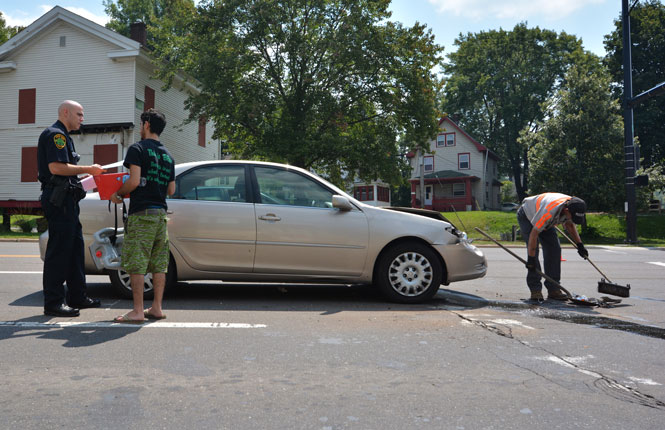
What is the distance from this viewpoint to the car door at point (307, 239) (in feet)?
19.7

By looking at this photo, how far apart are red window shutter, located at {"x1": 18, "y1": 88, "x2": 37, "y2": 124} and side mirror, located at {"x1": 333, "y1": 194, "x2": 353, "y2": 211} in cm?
2444

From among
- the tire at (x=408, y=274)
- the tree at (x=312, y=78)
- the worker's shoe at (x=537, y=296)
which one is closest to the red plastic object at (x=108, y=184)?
the tire at (x=408, y=274)

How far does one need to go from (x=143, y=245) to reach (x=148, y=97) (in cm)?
2341

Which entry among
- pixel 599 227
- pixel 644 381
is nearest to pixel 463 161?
pixel 599 227

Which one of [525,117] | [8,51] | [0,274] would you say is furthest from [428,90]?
[525,117]

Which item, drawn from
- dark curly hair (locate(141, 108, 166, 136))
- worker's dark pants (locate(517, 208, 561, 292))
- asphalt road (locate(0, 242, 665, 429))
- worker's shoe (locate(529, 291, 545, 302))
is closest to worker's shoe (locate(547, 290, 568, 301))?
worker's dark pants (locate(517, 208, 561, 292))

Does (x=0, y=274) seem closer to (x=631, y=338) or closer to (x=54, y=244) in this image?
(x=54, y=244)

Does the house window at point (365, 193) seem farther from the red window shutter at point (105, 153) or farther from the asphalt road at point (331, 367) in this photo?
the asphalt road at point (331, 367)

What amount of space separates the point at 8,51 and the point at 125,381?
27765 millimetres

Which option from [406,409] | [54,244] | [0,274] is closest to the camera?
[406,409]

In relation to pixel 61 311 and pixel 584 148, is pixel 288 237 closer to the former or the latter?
pixel 61 311

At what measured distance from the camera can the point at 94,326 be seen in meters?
4.55

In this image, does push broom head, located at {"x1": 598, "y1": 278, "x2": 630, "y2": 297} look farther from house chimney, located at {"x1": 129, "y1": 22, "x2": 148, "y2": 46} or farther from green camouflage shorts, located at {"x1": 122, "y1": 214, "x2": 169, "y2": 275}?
house chimney, located at {"x1": 129, "y1": 22, "x2": 148, "y2": 46}

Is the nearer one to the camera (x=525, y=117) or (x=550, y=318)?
(x=550, y=318)
